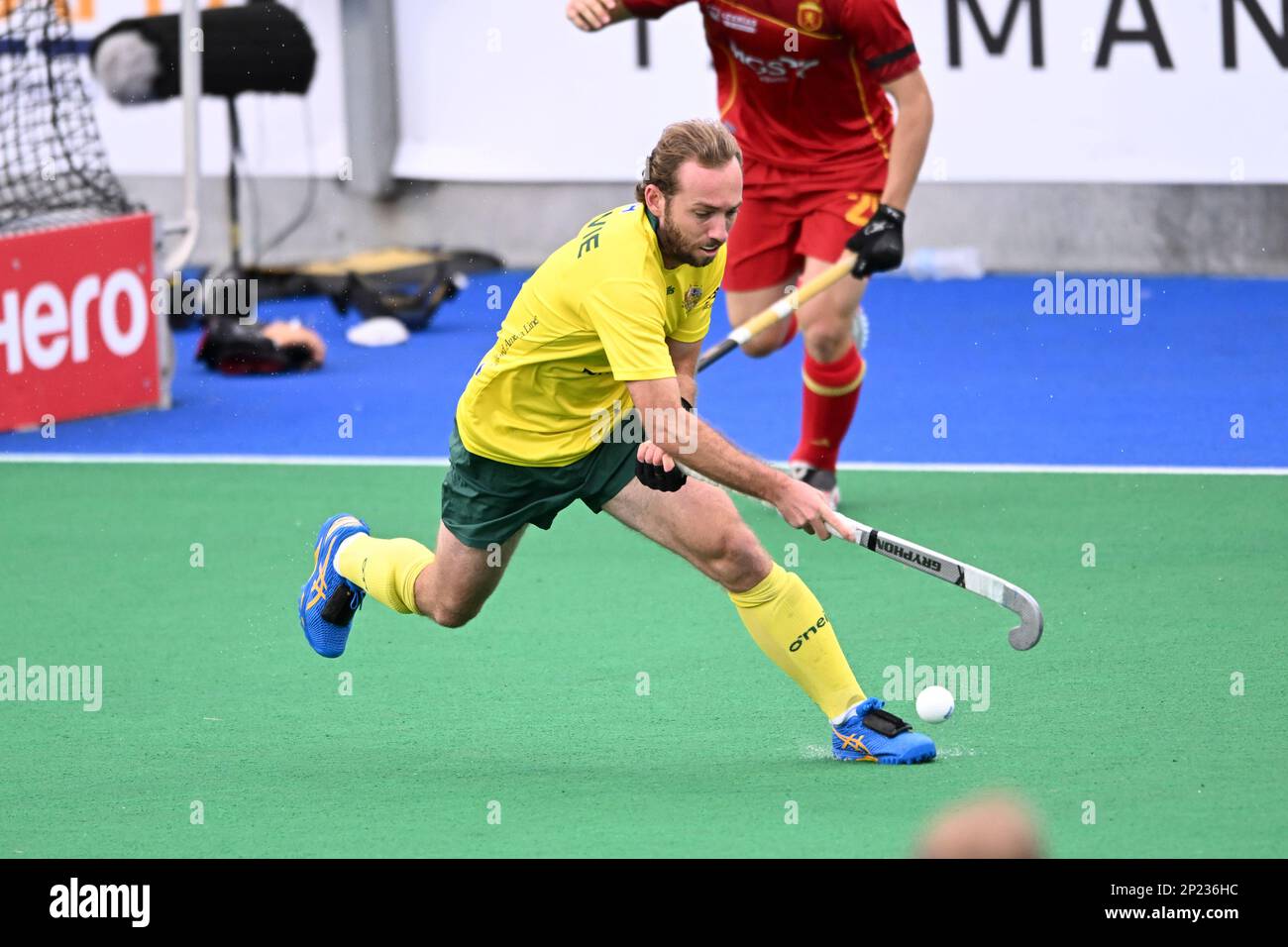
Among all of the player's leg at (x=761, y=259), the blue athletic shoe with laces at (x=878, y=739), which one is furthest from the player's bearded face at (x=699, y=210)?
the player's leg at (x=761, y=259)

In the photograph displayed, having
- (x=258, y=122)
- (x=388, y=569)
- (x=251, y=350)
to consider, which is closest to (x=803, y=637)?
(x=388, y=569)

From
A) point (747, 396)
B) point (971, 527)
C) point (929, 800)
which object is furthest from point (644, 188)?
point (747, 396)

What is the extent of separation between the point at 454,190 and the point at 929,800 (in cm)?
895

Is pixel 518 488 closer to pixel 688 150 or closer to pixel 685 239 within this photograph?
pixel 685 239

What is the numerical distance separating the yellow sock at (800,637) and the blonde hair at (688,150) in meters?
0.91

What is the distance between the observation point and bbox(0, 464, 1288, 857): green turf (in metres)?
4.20

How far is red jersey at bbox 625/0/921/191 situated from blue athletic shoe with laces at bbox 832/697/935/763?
2847 millimetres

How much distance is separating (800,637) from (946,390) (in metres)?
5.19

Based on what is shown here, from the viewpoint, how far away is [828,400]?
7.30 m

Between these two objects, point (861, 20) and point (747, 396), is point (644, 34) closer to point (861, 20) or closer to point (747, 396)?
point (747, 396)

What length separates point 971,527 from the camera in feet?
22.9

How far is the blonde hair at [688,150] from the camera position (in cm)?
419

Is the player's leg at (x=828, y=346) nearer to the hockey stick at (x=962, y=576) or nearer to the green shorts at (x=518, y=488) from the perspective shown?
the green shorts at (x=518, y=488)

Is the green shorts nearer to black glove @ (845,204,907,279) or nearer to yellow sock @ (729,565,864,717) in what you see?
yellow sock @ (729,565,864,717)
